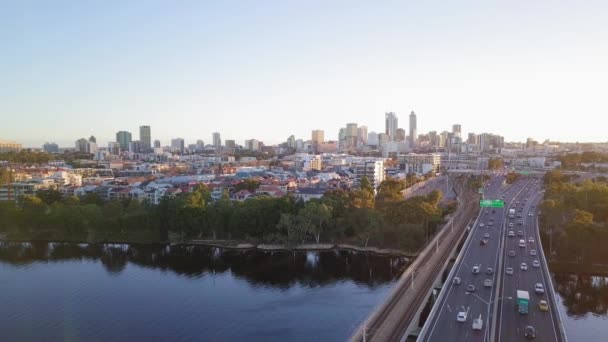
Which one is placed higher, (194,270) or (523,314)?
(523,314)

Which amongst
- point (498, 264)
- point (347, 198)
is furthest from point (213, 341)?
point (347, 198)

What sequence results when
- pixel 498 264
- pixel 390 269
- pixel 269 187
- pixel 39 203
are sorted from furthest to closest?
1. pixel 269 187
2. pixel 39 203
3. pixel 390 269
4. pixel 498 264

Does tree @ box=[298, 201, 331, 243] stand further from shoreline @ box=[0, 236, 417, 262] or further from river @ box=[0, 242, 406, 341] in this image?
river @ box=[0, 242, 406, 341]

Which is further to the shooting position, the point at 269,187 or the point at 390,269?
the point at 269,187

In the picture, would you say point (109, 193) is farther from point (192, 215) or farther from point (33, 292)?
point (33, 292)

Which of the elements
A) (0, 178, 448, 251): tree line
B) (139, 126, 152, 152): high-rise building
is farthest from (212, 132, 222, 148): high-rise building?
(0, 178, 448, 251): tree line

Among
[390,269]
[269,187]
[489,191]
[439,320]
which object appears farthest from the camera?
[489,191]
